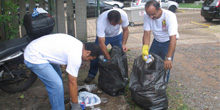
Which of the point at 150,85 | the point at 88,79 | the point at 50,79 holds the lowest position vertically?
the point at 88,79

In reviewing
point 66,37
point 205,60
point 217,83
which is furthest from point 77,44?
point 205,60

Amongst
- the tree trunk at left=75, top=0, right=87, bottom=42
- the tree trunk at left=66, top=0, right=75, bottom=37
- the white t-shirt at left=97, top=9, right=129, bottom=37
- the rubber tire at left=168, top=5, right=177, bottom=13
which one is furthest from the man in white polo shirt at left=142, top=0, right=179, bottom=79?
the rubber tire at left=168, top=5, right=177, bottom=13

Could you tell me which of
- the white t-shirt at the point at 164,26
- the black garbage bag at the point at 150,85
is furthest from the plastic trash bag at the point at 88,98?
the white t-shirt at the point at 164,26

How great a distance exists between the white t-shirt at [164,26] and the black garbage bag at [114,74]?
0.62m

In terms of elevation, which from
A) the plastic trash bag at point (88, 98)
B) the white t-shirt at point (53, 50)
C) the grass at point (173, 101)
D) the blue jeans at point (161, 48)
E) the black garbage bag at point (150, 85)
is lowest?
the grass at point (173, 101)

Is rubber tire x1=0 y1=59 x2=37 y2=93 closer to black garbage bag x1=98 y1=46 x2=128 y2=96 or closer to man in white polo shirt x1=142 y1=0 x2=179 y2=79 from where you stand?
black garbage bag x1=98 y1=46 x2=128 y2=96

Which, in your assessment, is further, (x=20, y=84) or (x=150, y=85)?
(x=20, y=84)

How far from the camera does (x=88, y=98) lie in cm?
317

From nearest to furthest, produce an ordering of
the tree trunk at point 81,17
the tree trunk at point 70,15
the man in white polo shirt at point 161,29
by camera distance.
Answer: the man in white polo shirt at point 161,29 → the tree trunk at point 81,17 → the tree trunk at point 70,15

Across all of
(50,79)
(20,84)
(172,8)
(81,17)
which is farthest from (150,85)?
(172,8)

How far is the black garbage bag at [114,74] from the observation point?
3.23 m

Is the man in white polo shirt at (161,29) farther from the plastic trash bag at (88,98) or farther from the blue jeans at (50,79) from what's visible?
the blue jeans at (50,79)

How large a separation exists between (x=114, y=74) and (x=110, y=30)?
2.60 feet

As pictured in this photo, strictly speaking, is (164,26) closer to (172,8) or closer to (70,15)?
(70,15)
